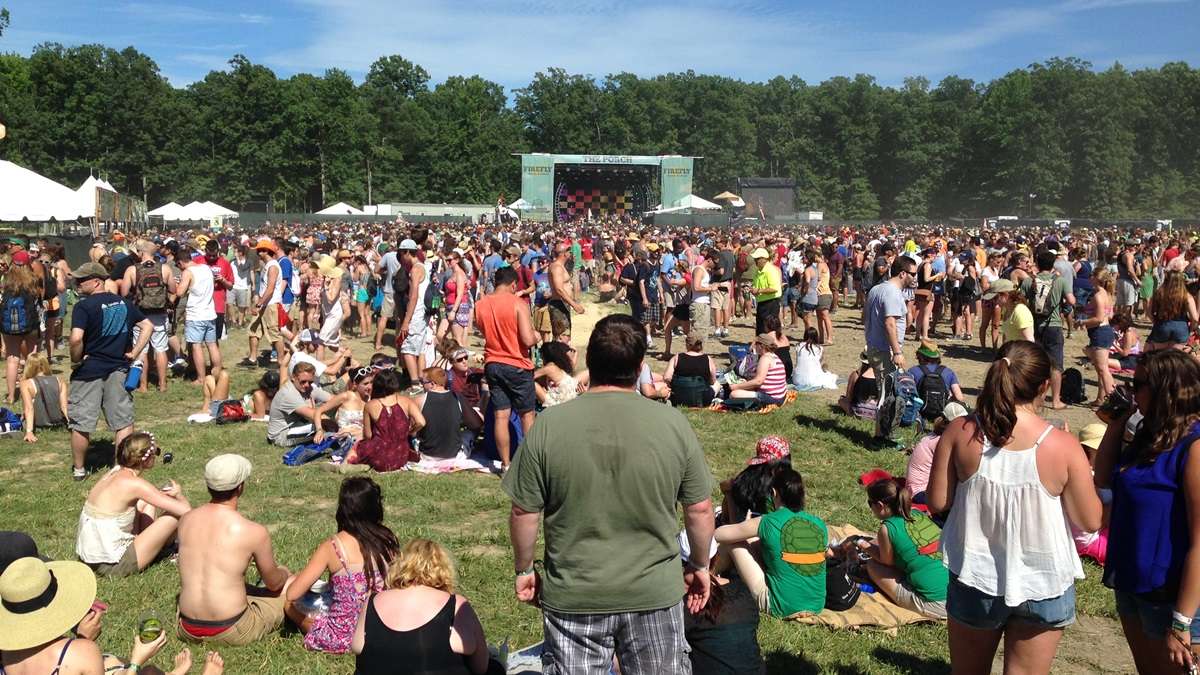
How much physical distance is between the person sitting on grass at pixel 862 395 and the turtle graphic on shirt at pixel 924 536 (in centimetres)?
443

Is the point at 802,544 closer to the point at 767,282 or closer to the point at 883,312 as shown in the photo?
the point at 883,312

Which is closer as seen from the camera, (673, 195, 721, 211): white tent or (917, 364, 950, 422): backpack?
(917, 364, 950, 422): backpack

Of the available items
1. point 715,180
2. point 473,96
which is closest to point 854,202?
point 715,180

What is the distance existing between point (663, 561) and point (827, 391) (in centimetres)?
878

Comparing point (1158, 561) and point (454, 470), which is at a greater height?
point (1158, 561)

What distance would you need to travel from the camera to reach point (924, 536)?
203 inches

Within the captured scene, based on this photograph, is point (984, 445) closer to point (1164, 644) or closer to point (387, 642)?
point (1164, 644)

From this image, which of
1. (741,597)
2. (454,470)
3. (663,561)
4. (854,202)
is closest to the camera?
(663,561)

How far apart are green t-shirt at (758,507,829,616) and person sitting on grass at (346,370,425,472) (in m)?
3.73

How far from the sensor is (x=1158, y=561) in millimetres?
2910

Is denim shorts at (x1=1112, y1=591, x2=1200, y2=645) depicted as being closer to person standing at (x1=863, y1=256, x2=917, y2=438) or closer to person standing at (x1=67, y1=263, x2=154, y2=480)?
person standing at (x1=863, y1=256, x2=917, y2=438)

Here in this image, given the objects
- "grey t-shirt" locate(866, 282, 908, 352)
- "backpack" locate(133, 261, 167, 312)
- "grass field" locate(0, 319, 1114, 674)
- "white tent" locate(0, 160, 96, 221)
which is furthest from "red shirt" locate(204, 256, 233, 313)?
"white tent" locate(0, 160, 96, 221)

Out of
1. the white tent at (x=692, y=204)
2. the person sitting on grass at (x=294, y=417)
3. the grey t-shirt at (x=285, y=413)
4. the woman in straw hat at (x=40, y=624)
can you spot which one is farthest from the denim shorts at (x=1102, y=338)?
the white tent at (x=692, y=204)

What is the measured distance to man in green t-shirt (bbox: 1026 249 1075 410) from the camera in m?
9.73
